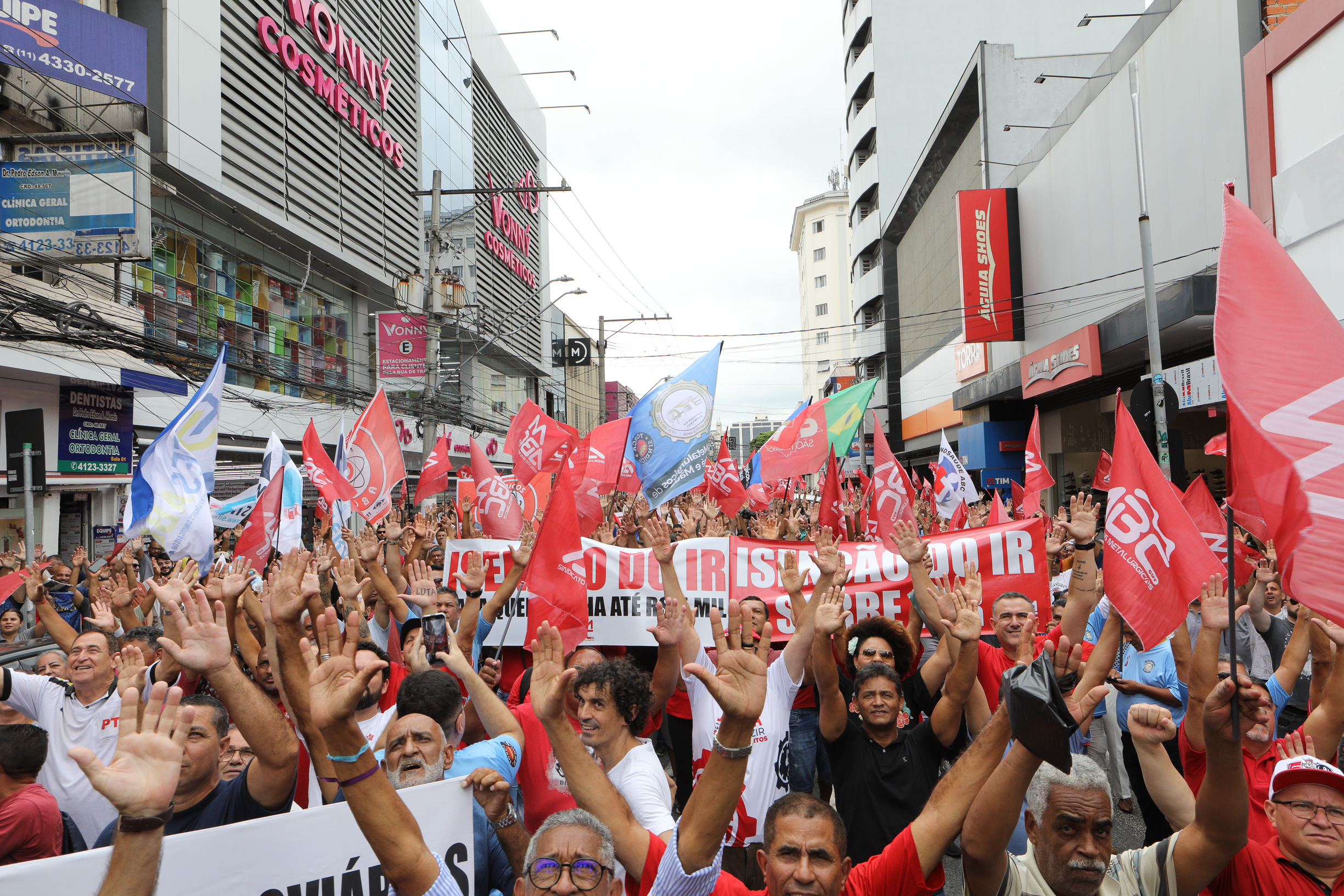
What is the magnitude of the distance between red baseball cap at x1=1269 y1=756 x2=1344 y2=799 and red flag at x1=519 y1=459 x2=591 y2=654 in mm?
3333

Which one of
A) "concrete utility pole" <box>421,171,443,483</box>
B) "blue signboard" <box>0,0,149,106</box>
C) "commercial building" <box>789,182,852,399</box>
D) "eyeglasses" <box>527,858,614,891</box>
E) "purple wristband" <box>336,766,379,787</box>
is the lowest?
"eyeglasses" <box>527,858,614,891</box>

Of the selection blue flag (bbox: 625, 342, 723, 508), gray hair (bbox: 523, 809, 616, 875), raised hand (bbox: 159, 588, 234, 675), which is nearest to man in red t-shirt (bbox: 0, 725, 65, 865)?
raised hand (bbox: 159, 588, 234, 675)

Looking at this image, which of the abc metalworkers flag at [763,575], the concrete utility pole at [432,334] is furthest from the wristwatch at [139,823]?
the concrete utility pole at [432,334]

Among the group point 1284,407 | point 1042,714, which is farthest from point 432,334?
point 1042,714

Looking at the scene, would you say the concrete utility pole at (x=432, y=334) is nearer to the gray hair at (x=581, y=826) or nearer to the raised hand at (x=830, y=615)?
the raised hand at (x=830, y=615)

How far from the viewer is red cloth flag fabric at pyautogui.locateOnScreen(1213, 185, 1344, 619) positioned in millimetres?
2326

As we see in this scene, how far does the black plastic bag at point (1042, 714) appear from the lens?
2033 mm

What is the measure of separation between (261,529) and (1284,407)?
23.5 ft

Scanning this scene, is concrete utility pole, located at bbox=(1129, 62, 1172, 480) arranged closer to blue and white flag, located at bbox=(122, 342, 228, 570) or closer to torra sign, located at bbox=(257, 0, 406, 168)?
blue and white flag, located at bbox=(122, 342, 228, 570)

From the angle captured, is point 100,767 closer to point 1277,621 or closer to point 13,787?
point 13,787

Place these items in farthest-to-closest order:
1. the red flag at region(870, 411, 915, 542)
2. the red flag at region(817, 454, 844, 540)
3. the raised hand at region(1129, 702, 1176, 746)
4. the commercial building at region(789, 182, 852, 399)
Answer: the commercial building at region(789, 182, 852, 399) → the red flag at region(817, 454, 844, 540) → the red flag at region(870, 411, 915, 542) → the raised hand at region(1129, 702, 1176, 746)

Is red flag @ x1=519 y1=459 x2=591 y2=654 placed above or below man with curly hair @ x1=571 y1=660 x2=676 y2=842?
above

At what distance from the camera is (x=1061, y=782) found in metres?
2.66

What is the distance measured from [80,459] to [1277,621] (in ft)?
54.3
